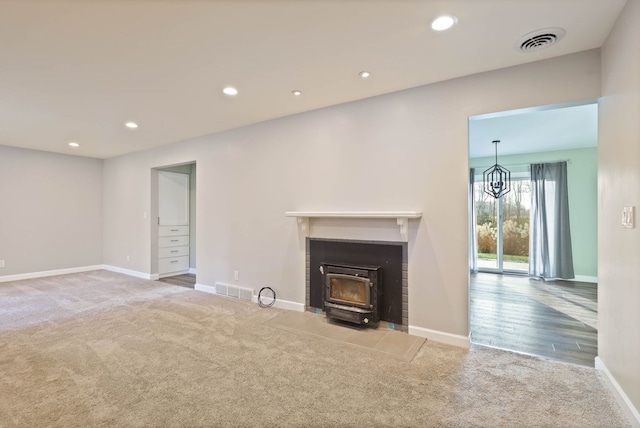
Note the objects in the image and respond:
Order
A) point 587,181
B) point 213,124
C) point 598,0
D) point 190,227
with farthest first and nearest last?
point 190,227
point 587,181
point 213,124
point 598,0

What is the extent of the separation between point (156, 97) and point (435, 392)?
3834 mm

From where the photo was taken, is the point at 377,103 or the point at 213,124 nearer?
the point at 377,103

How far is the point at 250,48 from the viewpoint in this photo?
90.5 inches

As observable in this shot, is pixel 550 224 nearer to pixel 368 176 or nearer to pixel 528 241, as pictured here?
pixel 528 241

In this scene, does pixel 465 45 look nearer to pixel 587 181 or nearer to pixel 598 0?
→ pixel 598 0

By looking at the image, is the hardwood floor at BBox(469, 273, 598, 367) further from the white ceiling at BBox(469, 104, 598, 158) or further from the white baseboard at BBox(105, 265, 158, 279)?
the white baseboard at BBox(105, 265, 158, 279)

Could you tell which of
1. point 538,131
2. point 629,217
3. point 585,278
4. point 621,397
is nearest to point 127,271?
point 621,397

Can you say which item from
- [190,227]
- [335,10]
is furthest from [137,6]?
A: [190,227]

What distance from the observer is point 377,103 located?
321 centimetres

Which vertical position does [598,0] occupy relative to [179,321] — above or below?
above

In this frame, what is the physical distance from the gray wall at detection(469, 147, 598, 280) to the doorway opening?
0.01 meters

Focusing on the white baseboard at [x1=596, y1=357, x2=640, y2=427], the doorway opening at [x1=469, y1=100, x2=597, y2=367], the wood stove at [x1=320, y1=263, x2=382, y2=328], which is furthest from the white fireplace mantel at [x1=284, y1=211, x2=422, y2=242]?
the white baseboard at [x1=596, y1=357, x2=640, y2=427]

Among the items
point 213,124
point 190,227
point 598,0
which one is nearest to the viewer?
point 598,0

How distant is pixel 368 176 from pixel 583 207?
5.15 metres
